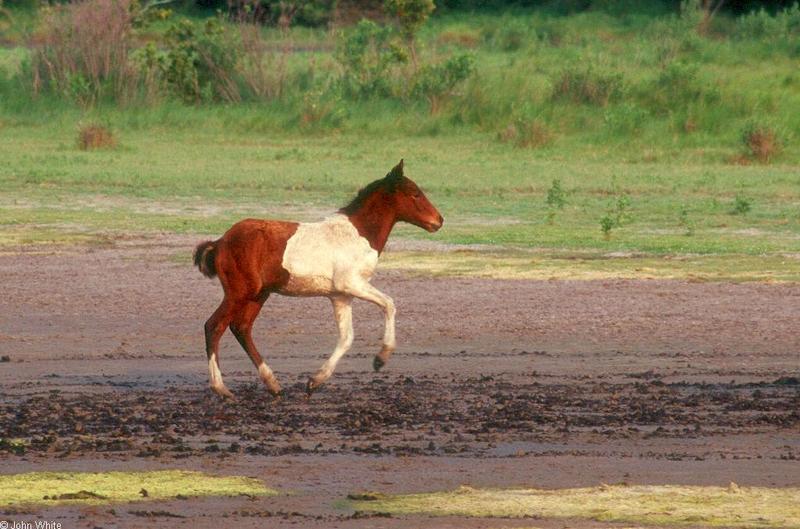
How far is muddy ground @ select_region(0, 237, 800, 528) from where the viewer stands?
750 cm

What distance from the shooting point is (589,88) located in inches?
1184

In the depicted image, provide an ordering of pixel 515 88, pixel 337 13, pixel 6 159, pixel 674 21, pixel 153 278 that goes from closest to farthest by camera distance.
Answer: pixel 153 278 → pixel 6 159 → pixel 515 88 → pixel 674 21 → pixel 337 13

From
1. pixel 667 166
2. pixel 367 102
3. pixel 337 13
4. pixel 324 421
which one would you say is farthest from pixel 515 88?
pixel 324 421

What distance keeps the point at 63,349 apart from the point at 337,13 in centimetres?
3413

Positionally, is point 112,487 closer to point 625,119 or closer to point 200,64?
point 625,119

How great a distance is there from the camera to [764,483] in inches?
288

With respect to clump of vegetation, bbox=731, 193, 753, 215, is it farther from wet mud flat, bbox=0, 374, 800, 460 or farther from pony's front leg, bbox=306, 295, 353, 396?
pony's front leg, bbox=306, 295, 353, 396

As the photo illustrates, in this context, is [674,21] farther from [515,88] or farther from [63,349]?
[63,349]

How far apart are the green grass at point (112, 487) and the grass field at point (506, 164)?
25.2 feet

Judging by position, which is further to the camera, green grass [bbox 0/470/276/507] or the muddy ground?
the muddy ground

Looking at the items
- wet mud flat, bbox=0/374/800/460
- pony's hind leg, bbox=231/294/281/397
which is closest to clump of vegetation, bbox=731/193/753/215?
wet mud flat, bbox=0/374/800/460

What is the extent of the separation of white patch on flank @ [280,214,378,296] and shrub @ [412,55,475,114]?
67.1 feet

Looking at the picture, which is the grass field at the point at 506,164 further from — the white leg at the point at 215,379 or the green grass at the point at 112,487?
the green grass at the point at 112,487

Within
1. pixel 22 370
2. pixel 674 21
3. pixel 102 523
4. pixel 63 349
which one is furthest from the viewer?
pixel 674 21
